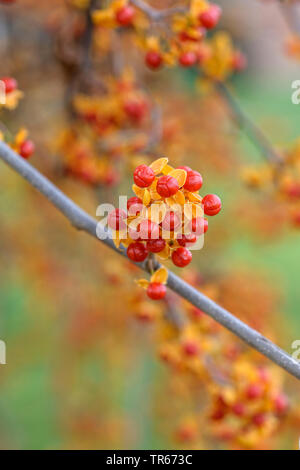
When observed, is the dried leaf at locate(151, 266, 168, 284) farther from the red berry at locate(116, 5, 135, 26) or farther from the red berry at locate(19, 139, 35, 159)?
the red berry at locate(116, 5, 135, 26)

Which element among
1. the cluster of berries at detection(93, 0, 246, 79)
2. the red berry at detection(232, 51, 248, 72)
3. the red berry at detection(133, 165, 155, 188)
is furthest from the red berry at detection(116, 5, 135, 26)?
the red berry at detection(232, 51, 248, 72)

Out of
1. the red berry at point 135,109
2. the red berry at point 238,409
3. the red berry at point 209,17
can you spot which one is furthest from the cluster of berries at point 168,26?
the red berry at point 238,409

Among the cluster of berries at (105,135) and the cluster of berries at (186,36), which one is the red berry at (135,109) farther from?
the cluster of berries at (186,36)

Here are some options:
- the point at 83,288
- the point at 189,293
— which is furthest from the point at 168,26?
the point at 83,288

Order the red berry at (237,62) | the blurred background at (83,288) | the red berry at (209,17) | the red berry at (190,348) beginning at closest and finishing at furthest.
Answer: the red berry at (209,17)
the red berry at (190,348)
the red berry at (237,62)
the blurred background at (83,288)
